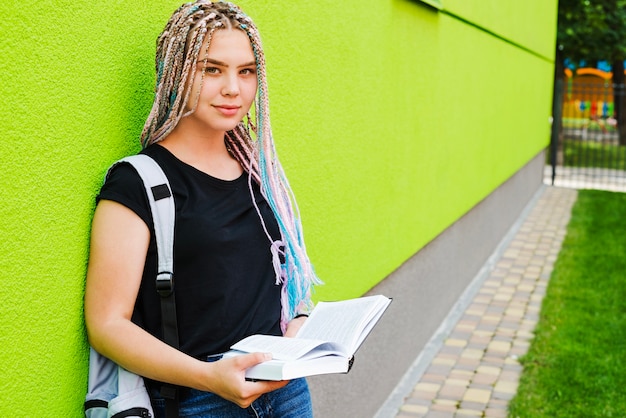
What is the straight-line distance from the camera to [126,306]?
2000mm

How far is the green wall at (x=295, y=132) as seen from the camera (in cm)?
188

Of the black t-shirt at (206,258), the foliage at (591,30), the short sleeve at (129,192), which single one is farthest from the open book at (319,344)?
→ the foliage at (591,30)

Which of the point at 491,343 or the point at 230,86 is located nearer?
the point at 230,86

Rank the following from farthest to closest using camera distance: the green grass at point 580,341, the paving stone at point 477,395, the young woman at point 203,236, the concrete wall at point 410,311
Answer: the paving stone at point 477,395 < the green grass at point 580,341 < the concrete wall at point 410,311 < the young woman at point 203,236

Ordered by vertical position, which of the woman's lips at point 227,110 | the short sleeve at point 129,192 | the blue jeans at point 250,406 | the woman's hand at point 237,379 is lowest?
the blue jeans at point 250,406

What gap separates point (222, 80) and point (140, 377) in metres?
0.77

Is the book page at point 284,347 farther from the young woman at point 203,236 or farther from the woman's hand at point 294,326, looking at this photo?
the woman's hand at point 294,326

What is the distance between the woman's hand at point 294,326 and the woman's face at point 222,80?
61 cm

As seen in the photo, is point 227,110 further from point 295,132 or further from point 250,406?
point 295,132

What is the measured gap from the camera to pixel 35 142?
6.24ft

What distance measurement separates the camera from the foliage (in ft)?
64.3

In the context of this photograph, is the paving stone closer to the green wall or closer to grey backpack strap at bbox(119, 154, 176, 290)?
the green wall

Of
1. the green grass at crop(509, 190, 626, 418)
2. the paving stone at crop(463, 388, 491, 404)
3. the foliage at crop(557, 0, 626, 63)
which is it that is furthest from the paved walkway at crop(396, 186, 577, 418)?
the foliage at crop(557, 0, 626, 63)

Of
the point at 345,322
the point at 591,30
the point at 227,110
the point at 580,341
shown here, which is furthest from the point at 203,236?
the point at 591,30
